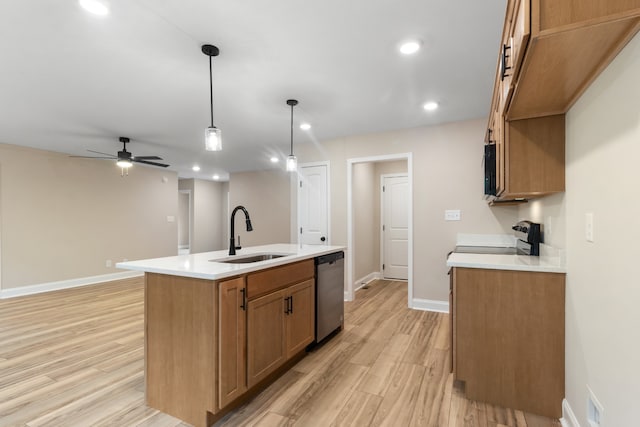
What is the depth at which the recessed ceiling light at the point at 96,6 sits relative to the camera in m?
1.75

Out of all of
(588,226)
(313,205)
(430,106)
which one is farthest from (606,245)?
(313,205)

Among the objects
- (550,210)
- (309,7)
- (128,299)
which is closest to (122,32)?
(309,7)

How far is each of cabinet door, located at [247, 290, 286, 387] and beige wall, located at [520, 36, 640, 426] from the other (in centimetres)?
178

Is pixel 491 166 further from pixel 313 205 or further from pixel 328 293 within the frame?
pixel 313 205

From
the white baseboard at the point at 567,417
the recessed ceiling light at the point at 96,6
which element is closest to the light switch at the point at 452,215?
the white baseboard at the point at 567,417

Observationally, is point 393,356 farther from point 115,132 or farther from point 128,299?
point 115,132

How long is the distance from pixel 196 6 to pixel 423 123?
119 inches

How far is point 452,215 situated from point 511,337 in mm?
2216

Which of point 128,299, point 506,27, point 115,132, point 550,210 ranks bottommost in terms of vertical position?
point 128,299

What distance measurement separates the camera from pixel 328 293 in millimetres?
3004

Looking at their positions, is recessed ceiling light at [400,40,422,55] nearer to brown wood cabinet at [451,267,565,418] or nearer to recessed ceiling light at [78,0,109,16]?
brown wood cabinet at [451,267,565,418]

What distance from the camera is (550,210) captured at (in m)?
2.17

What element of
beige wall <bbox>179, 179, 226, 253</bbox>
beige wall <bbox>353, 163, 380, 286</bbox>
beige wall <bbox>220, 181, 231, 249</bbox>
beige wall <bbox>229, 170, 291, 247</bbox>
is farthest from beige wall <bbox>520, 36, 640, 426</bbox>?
beige wall <bbox>220, 181, 231, 249</bbox>

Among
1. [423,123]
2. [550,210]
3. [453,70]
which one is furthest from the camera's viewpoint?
[423,123]
